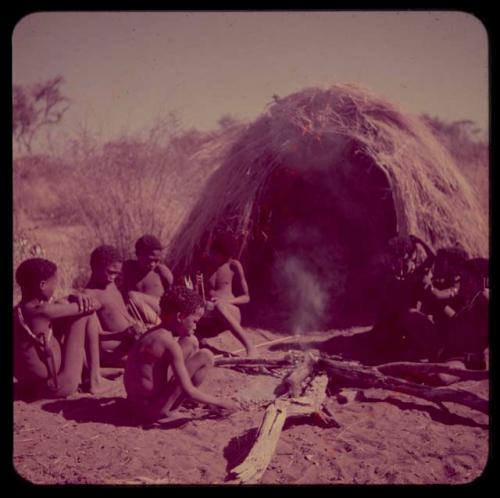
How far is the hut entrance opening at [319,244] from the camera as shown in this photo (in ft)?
18.3

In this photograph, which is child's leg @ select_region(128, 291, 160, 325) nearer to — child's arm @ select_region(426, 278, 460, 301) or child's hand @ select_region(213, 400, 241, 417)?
child's hand @ select_region(213, 400, 241, 417)

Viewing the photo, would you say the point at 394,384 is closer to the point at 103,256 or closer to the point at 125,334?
the point at 125,334

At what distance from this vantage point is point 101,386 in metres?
3.84

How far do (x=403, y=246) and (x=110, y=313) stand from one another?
2.60 meters

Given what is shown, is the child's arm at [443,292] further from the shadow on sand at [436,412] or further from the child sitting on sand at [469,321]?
the shadow on sand at [436,412]

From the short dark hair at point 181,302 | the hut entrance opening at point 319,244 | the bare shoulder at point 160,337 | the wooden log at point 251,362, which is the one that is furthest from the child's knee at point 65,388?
the hut entrance opening at point 319,244

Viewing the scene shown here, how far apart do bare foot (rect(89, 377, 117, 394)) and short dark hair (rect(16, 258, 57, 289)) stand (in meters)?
0.82

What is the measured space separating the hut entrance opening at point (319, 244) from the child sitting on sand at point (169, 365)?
2274 mm

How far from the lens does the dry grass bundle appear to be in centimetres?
518

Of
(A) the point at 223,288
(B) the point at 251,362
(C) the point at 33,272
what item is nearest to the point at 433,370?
(B) the point at 251,362

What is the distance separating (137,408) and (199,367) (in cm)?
44

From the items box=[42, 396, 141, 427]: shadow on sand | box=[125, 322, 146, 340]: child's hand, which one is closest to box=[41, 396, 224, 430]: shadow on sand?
box=[42, 396, 141, 427]: shadow on sand

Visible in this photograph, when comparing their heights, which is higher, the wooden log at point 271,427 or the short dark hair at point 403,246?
the short dark hair at point 403,246
